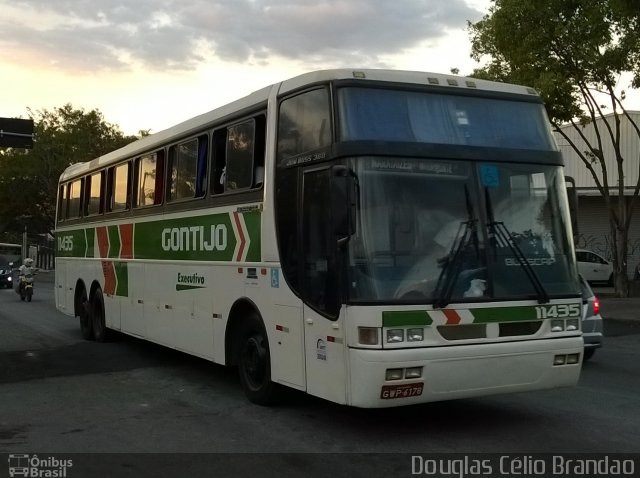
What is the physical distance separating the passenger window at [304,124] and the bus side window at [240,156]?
0.68 metres

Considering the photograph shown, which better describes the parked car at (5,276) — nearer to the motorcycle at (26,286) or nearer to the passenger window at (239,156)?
the motorcycle at (26,286)

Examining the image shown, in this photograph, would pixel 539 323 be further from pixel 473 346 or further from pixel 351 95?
pixel 351 95

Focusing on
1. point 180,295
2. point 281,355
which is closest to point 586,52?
point 180,295

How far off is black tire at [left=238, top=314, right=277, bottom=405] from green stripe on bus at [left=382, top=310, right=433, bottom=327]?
1.79 m

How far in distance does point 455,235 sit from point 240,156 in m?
2.75

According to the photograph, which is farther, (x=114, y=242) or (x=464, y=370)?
(x=114, y=242)

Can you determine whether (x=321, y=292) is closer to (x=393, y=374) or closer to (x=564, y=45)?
(x=393, y=374)

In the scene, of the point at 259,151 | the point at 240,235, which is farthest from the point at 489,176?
the point at 240,235

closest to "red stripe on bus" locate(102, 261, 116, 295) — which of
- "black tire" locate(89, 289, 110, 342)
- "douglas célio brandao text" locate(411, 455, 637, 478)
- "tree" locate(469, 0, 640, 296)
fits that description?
"black tire" locate(89, 289, 110, 342)

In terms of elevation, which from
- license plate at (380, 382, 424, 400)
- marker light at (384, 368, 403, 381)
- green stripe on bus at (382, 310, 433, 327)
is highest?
green stripe on bus at (382, 310, 433, 327)

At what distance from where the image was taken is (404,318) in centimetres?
577

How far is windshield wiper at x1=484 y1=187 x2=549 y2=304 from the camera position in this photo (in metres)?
6.21

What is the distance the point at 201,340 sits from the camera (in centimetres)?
859

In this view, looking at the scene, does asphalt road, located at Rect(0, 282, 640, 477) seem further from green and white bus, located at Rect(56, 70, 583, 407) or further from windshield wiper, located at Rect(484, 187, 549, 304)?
windshield wiper, located at Rect(484, 187, 549, 304)
